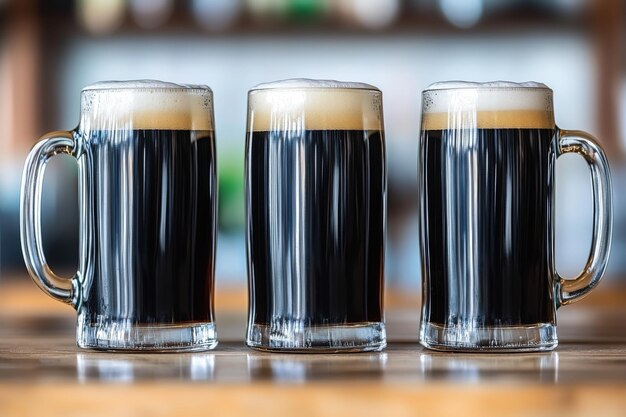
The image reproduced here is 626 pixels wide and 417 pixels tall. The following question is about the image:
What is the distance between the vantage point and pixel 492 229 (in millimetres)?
891

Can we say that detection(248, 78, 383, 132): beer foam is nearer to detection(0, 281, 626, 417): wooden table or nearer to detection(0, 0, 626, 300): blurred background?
detection(0, 281, 626, 417): wooden table

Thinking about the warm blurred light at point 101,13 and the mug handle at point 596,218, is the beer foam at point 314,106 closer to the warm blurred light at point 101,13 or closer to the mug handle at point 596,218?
the mug handle at point 596,218

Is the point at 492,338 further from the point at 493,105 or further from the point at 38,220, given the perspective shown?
the point at 38,220

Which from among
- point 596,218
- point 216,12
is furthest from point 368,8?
point 596,218

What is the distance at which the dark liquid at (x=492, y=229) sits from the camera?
2.92ft

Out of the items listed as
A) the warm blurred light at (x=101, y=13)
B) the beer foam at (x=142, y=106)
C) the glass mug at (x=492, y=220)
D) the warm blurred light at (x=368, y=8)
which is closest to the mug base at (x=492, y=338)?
the glass mug at (x=492, y=220)

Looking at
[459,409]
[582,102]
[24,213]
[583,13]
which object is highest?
[583,13]

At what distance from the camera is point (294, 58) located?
3402 mm

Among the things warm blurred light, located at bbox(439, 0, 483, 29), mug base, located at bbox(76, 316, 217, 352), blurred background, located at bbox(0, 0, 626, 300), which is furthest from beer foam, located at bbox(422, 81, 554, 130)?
warm blurred light, located at bbox(439, 0, 483, 29)

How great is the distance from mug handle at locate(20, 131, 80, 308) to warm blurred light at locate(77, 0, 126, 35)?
2521 mm

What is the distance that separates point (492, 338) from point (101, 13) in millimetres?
2708

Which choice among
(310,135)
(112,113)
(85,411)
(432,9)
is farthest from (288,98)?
(432,9)

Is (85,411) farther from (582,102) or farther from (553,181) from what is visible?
(582,102)

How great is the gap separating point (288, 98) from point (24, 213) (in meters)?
0.24
